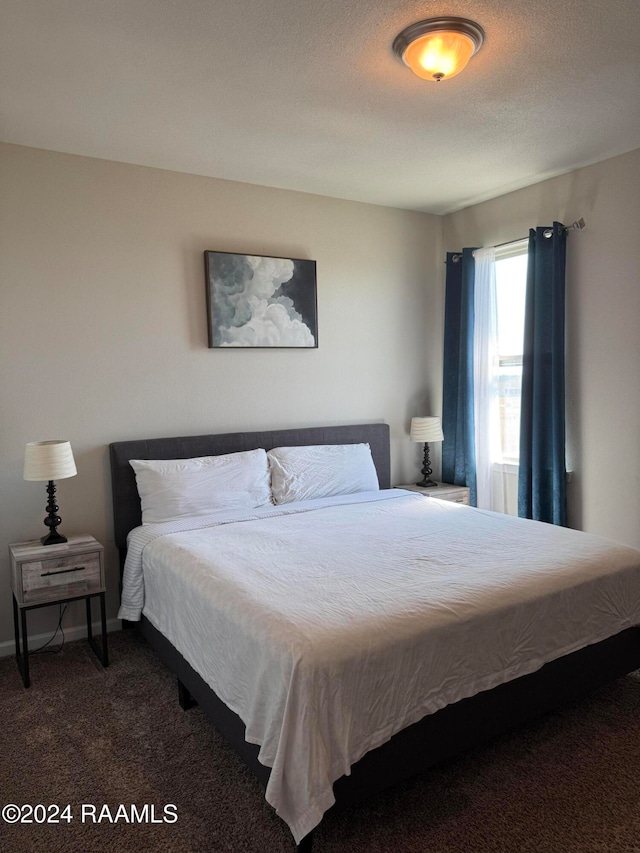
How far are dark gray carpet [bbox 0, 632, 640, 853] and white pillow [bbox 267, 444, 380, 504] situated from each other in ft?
4.65

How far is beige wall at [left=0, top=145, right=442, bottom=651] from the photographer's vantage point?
3271mm

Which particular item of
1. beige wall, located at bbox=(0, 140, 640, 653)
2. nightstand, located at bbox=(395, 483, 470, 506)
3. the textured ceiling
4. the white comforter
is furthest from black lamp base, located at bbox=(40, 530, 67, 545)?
nightstand, located at bbox=(395, 483, 470, 506)

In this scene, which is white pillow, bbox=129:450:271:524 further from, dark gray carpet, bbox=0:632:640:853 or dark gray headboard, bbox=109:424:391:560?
dark gray carpet, bbox=0:632:640:853

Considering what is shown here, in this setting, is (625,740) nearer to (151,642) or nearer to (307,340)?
(151,642)

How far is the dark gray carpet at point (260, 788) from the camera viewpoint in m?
1.88

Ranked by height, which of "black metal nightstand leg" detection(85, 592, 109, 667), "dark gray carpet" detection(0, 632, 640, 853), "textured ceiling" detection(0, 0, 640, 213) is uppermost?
"textured ceiling" detection(0, 0, 640, 213)

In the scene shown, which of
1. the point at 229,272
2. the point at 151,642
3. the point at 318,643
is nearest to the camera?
the point at 318,643

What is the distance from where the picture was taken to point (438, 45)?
7.41 ft

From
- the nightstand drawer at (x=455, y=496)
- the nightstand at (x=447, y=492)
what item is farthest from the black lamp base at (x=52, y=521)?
the nightstand drawer at (x=455, y=496)

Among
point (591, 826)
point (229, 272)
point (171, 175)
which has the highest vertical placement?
point (171, 175)

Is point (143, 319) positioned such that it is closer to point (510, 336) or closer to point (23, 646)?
point (23, 646)

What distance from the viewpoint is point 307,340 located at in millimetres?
4203

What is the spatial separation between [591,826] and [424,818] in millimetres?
528

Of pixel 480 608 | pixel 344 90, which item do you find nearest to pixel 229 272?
pixel 344 90
